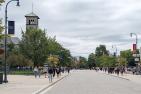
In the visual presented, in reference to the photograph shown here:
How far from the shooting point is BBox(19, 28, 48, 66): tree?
85938 millimetres

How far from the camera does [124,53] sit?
19750 cm

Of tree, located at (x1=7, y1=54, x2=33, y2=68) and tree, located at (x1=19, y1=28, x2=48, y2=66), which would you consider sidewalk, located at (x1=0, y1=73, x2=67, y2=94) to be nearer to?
tree, located at (x1=19, y1=28, x2=48, y2=66)

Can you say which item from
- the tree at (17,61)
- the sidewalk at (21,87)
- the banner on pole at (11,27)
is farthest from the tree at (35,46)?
the banner on pole at (11,27)

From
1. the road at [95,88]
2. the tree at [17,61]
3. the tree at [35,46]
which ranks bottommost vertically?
the road at [95,88]

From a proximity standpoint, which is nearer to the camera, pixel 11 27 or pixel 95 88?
pixel 95 88

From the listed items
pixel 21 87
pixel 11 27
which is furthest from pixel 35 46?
pixel 21 87

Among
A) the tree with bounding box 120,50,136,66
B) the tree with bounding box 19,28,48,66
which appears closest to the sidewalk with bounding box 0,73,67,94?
the tree with bounding box 19,28,48,66

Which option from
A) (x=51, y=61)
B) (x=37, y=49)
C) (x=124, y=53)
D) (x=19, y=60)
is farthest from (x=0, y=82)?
(x=124, y=53)

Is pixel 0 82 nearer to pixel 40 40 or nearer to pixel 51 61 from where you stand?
pixel 40 40

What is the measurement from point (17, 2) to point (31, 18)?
5213 inches

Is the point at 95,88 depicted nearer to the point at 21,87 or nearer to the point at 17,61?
the point at 21,87

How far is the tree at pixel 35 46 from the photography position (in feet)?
282

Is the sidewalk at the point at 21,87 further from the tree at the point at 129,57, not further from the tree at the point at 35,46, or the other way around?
the tree at the point at 129,57

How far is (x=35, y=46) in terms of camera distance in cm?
8656
